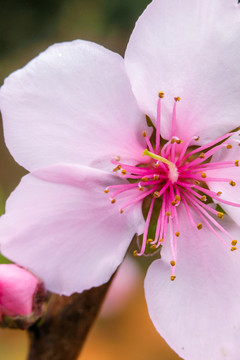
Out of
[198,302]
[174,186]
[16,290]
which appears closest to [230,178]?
[174,186]

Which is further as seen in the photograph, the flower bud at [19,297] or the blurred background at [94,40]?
the blurred background at [94,40]

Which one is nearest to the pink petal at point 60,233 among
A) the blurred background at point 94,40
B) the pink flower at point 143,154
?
the pink flower at point 143,154

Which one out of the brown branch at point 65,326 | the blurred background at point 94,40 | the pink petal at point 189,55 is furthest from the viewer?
the blurred background at point 94,40

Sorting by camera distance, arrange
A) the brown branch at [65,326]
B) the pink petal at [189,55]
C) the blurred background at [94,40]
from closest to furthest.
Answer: the pink petal at [189,55] < the brown branch at [65,326] < the blurred background at [94,40]

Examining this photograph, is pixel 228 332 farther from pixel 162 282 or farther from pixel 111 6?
pixel 111 6

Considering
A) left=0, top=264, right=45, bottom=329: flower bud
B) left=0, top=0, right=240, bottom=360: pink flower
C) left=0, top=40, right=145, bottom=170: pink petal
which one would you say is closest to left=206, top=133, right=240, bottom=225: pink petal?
left=0, top=0, right=240, bottom=360: pink flower

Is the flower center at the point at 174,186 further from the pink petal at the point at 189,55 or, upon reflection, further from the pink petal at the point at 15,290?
the pink petal at the point at 15,290

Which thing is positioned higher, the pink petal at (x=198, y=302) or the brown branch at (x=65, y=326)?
the pink petal at (x=198, y=302)

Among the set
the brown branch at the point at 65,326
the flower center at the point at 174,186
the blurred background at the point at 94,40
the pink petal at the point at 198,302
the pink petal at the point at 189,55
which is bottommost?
the blurred background at the point at 94,40
